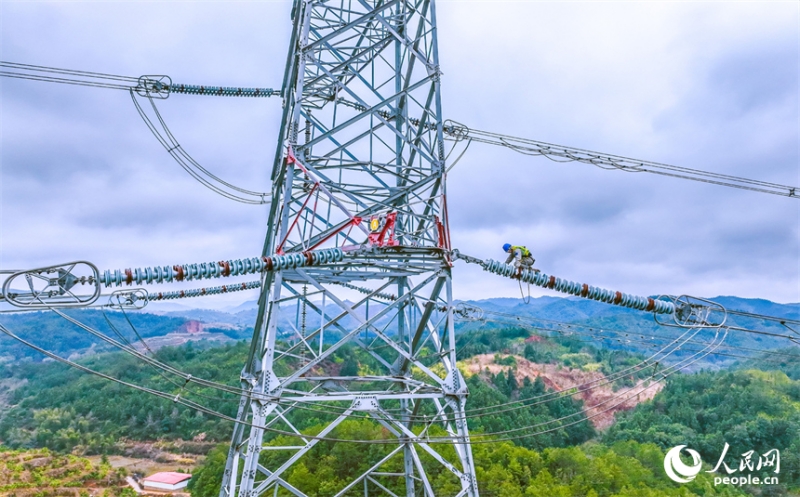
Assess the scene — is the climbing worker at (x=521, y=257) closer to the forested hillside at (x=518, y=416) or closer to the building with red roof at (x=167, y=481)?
the forested hillside at (x=518, y=416)

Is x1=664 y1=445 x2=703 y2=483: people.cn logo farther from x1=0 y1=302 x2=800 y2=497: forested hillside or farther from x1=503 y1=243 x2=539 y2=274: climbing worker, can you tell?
x1=503 y1=243 x2=539 y2=274: climbing worker

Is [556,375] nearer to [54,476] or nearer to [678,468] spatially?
[678,468]

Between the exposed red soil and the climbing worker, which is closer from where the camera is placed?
the climbing worker

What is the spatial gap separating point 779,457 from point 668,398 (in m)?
11.0

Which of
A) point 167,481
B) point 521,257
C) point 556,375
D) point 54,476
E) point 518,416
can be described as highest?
point 521,257

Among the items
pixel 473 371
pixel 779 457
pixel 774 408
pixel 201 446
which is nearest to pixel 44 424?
pixel 201 446

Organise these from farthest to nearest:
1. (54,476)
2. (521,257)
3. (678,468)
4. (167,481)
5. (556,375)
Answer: (556,375)
(54,476)
(167,481)
(678,468)
(521,257)

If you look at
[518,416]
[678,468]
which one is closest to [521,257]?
[678,468]

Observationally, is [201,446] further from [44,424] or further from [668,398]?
[668,398]

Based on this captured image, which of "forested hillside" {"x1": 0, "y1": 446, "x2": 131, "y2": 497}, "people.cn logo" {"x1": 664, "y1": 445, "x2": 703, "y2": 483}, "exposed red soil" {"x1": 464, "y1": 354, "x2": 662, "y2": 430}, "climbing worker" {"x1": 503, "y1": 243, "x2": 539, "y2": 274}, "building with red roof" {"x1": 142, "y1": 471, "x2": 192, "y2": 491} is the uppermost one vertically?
"climbing worker" {"x1": 503, "y1": 243, "x2": 539, "y2": 274}

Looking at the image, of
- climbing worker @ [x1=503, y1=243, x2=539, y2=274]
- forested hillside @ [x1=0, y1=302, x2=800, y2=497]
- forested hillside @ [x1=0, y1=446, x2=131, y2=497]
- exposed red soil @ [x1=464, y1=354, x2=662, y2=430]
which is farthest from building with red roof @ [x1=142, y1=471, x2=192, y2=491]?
climbing worker @ [x1=503, y1=243, x2=539, y2=274]

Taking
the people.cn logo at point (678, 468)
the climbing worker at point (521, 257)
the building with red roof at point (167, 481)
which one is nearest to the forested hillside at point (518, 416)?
the people.cn logo at point (678, 468)

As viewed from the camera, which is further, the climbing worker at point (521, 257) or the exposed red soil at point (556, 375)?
the exposed red soil at point (556, 375)

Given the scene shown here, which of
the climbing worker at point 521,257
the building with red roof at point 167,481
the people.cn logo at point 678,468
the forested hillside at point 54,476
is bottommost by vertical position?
the forested hillside at point 54,476
